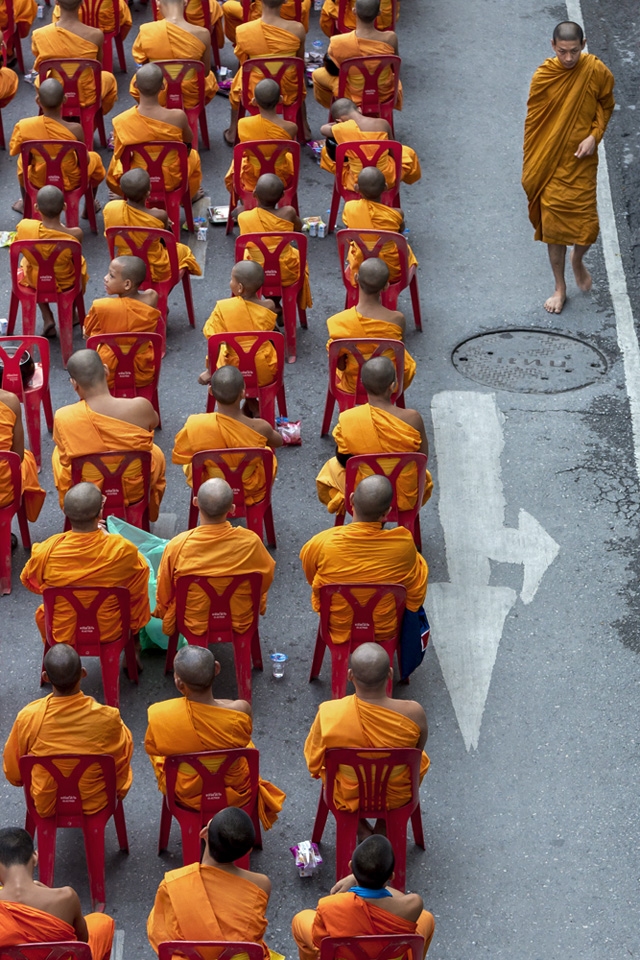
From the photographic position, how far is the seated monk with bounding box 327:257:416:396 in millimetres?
10453

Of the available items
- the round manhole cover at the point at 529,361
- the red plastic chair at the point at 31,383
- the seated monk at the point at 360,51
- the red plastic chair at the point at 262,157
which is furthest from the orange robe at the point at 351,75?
the red plastic chair at the point at 31,383

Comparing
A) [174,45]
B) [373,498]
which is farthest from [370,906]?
[174,45]

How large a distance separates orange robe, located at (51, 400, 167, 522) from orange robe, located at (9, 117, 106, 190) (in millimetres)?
3541

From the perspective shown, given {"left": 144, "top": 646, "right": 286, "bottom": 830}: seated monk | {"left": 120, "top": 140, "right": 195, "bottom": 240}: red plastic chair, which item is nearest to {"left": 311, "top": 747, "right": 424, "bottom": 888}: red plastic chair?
{"left": 144, "top": 646, "right": 286, "bottom": 830}: seated monk

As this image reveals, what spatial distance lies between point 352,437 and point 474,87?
716 centimetres

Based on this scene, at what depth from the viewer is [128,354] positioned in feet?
33.4

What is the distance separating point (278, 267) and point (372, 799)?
4858mm

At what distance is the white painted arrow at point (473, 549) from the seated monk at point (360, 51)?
348 centimetres

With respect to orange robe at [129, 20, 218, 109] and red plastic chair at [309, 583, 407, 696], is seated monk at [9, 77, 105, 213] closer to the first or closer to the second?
orange robe at [129, 20, 218, 109]

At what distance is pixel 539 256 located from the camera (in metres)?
13.0

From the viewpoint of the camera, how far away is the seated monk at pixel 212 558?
8.32m

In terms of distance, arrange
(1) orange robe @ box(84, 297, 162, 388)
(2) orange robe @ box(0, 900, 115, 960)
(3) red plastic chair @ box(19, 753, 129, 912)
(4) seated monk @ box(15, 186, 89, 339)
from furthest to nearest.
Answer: (4) seated monk @ box(15, 186, 89, 339) < (1) orange robe @ box(84, 297, 162, 388) < (3) red plastic chair @ box(19, 753, 129, 912) < (2) orange robe @ box(0, 900, 115, 960)

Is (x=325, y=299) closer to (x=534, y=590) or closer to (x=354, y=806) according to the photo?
(x=534, y=590)

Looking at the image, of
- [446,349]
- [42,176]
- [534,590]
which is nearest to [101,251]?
[42,176]
